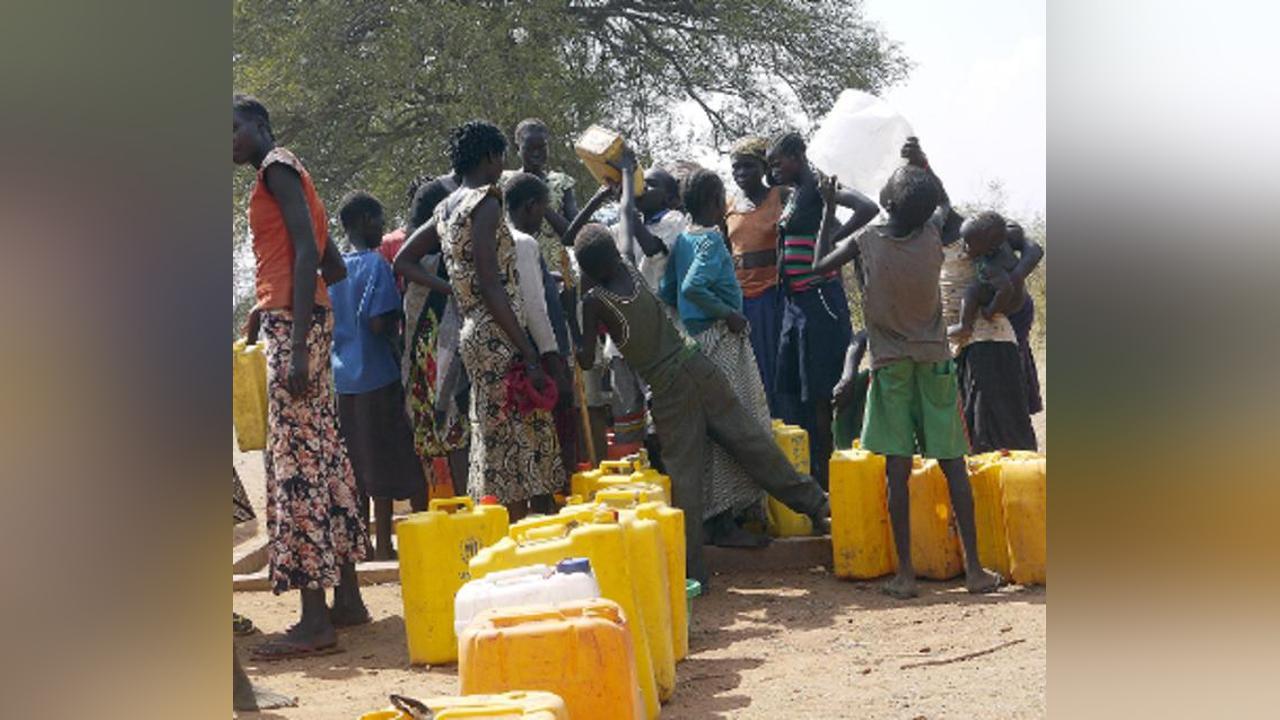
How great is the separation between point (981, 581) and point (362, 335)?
295 centimetres

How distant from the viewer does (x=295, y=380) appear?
4871mm

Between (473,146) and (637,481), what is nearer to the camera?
(637,481)

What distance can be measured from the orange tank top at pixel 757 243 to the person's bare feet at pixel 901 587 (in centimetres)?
218

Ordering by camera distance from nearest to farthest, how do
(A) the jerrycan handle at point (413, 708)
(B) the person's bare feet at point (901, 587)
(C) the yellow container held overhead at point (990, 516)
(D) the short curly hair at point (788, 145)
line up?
(A) the jerrycan handle at point (413, 708) < (B) the person's bare feet at point (901, 587) < (C) the yellow container held overhead at point (990, 516) < (D) the short curly hair at point (788, 145)

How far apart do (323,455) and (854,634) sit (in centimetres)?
210

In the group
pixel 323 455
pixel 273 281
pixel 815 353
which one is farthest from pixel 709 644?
pixel 815 353

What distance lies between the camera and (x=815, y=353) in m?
7.57

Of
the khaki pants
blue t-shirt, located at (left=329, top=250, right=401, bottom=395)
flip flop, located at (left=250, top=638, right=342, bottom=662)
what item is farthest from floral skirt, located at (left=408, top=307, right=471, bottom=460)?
flip flop, located at (left=250, top=638, right=342, bottom=662)

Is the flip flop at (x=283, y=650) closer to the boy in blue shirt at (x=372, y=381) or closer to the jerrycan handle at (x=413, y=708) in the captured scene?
the boy in blue shirt at (x=372, y=381)

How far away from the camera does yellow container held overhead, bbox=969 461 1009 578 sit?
6301mm

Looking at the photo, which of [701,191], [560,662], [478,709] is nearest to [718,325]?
[701,191]

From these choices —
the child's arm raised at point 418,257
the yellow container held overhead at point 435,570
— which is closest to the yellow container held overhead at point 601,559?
the yellow container held overhead at point 435,570

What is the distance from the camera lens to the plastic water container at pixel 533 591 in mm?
3689

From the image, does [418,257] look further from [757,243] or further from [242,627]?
[757,243]
